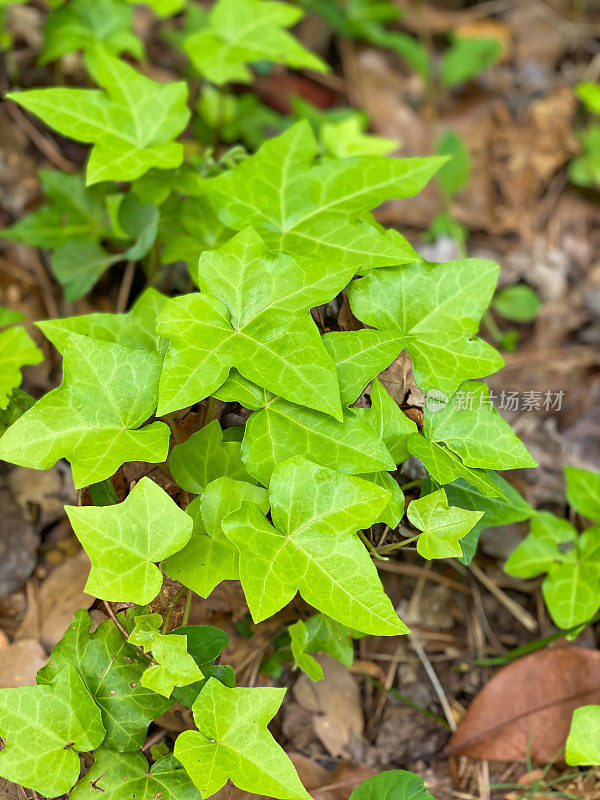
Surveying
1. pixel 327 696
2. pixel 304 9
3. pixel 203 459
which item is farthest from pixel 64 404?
pixel 304 9

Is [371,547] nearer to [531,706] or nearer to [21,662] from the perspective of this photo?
[531,706]

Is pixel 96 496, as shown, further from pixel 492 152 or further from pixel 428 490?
pixel 492 152

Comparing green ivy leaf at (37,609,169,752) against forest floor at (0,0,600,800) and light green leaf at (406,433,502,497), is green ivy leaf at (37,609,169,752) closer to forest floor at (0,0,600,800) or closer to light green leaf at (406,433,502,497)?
forest floor at (0,0,600,800)

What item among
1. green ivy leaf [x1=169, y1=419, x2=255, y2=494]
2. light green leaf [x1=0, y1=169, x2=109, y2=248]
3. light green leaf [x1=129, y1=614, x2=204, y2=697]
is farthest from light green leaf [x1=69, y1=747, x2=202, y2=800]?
light green leaf [x1=0, y1=169, x2=109, y2=248]

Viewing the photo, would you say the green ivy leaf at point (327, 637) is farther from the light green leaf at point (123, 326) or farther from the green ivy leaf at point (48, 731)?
the light green leaf at point (123, 326)

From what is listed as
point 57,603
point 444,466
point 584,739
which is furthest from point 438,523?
point 57,603

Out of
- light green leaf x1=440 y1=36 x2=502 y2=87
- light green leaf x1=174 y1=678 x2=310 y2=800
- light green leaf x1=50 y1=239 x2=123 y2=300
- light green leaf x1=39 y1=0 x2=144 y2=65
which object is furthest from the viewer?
light green leaf x1=440 y1=36 x2=502 y2=87

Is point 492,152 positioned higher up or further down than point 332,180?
further down
